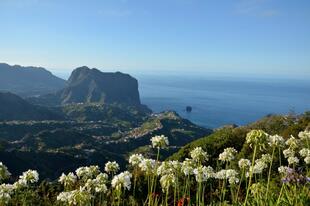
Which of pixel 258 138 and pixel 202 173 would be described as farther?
pixel 202 173

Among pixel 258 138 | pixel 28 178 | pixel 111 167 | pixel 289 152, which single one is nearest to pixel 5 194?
pixel 28 178

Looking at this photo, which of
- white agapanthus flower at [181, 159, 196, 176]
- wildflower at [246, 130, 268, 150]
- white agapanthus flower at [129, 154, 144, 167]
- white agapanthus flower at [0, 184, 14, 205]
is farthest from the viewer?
white agapanthus flower at [129, 154, 144, 167]

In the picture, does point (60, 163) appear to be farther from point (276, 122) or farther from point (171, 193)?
point (171, 193)

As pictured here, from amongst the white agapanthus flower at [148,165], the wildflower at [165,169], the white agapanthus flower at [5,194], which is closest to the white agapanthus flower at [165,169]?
the wildflower at [165,169]

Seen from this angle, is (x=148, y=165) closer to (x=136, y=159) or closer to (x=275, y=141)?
(x=136, y=159)

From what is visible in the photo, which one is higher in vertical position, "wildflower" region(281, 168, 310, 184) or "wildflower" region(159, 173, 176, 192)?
"wildflower" region(159, 173, 176, 192)

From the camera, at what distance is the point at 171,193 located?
12445 mm

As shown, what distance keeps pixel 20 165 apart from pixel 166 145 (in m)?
132

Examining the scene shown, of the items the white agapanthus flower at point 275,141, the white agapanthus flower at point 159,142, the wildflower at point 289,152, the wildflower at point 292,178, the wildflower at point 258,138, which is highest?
the wildflower at point 258,138

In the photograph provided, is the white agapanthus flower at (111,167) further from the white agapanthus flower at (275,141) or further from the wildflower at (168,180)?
→ the white agapanthus flower at (275,141)

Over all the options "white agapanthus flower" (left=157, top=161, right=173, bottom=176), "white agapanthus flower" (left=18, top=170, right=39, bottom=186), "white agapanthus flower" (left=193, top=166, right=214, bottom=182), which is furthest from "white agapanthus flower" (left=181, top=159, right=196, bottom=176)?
"white agapanthus flower" (left=18, top=170, right=39, bottom=186)

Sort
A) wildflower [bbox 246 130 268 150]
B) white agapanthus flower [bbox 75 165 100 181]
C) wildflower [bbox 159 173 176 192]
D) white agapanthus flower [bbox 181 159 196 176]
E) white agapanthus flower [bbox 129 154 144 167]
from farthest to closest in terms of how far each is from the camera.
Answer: white agapanthus flower [bbox 75 165 100 181] < white agapanthus flower [bbox 129 154 144 167] < white agapanthus flower [bbox 181 159 196 176] < wildflower [bbox 159 173 176 192] < wildflower [bbox 246 130 268 150]

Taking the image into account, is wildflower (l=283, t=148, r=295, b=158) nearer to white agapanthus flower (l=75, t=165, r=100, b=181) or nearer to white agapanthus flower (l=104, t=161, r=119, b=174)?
white agapanthus flower (l=104, t=161, r=119, b=174)

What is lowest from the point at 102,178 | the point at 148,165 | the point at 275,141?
the point at 102,178
